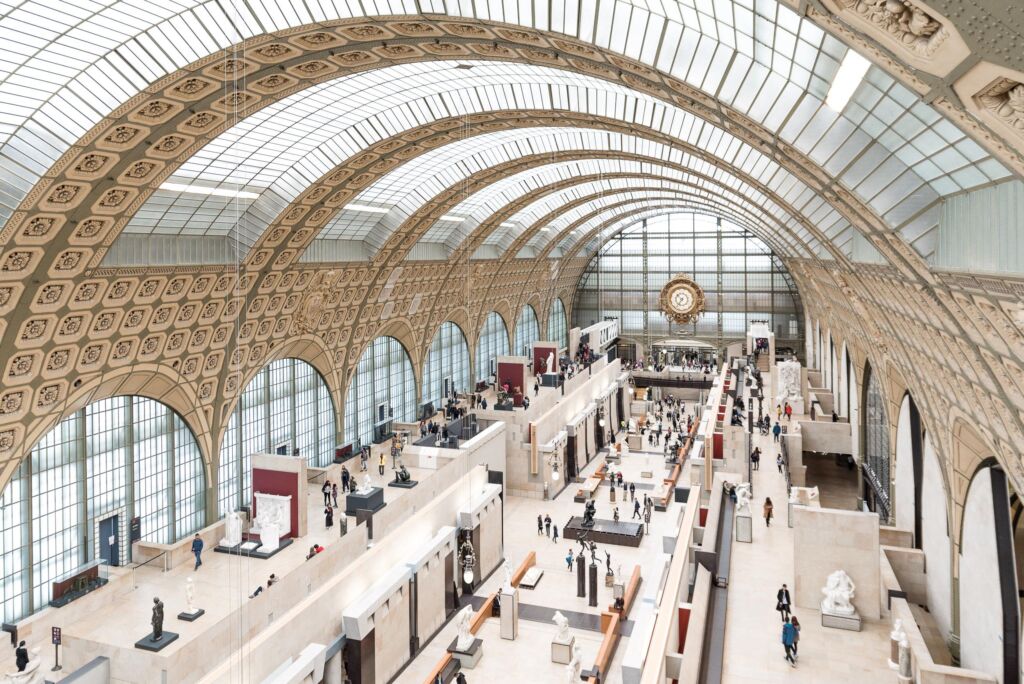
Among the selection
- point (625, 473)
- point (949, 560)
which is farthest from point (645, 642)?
point (625, 473)

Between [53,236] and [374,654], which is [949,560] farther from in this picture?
[53,236]

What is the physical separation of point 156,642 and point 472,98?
19.4m

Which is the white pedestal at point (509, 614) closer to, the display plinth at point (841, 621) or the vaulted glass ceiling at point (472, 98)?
the display plinth at point (841, 621)

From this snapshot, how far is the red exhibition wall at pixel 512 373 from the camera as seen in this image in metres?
48.2

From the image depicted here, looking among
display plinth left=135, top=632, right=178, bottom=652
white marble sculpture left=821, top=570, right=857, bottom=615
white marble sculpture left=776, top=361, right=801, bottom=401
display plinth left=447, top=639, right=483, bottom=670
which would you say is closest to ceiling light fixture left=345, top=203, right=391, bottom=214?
display plinth left=135, top=632, right=178, bottom=652

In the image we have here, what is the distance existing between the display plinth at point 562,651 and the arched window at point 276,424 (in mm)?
16865

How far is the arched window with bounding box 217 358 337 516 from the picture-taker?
106 feet

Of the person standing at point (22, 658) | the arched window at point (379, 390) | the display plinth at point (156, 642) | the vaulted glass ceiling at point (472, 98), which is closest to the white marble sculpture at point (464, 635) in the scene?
the display plinth at point (156, 642)

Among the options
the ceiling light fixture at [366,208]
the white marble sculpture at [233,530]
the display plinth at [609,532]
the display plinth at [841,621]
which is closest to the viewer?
the display plinth at [841,621]

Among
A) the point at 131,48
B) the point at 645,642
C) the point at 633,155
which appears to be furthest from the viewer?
the point at 633,155

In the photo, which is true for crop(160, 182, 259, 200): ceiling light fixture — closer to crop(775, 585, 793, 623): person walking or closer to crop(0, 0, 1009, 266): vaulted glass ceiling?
crop(0, 0, 1009, 266): vaulted glass ceiling

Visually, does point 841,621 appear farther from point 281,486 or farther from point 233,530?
point 233,530

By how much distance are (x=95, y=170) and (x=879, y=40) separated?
20.3 metres

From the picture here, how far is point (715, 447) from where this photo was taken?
1385 inches
